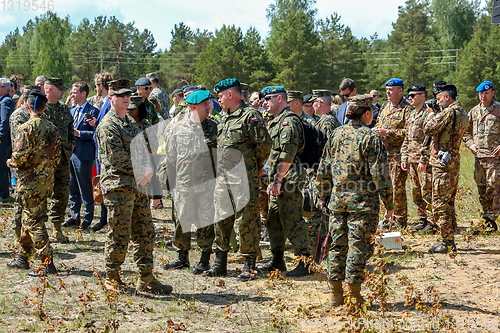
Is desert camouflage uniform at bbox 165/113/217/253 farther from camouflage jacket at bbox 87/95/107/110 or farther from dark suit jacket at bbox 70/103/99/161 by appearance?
camouflage jacket at bbox 87/95/107/110

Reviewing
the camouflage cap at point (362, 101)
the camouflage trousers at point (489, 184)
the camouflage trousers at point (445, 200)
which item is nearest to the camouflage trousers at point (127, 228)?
the camouflage cap at point (362, 101)

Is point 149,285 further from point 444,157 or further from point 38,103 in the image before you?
point 444,157

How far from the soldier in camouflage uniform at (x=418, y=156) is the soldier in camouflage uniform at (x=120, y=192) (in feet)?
18.2

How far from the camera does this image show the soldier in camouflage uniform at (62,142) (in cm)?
786

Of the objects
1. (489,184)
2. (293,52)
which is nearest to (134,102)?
(489,184)

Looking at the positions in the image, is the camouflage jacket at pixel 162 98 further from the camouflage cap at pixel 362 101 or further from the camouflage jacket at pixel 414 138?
the camouflage cap at pixel 362 101

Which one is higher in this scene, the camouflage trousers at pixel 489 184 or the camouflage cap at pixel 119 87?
the camouflage cap at pixel 119 87

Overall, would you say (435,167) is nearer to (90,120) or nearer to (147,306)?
(147,306)

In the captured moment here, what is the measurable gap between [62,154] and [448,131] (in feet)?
21.9

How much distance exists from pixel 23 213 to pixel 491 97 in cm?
836

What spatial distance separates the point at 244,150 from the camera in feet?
20.4

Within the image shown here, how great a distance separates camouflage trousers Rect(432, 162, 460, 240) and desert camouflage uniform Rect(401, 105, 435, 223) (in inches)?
55.4

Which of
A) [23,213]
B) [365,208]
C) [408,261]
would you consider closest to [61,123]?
[23,213]

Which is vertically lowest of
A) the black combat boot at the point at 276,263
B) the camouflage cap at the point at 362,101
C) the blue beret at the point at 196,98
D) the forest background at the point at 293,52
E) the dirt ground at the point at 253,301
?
the dirt ground at the point at 253,301
